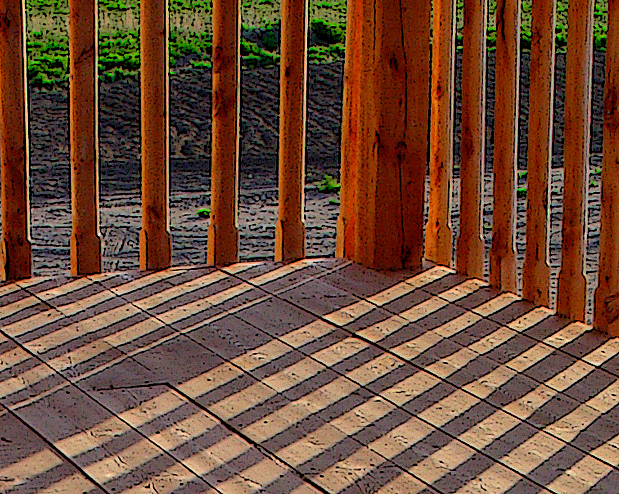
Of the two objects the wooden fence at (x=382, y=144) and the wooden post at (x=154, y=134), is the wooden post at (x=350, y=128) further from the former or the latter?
the wooden post at (x=154, y=134)

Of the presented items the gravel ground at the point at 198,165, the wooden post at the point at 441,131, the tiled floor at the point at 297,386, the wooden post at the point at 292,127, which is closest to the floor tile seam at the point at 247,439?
the tiled floor at the point at 297,386

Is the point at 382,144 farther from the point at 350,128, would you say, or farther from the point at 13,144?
the point at 13,144

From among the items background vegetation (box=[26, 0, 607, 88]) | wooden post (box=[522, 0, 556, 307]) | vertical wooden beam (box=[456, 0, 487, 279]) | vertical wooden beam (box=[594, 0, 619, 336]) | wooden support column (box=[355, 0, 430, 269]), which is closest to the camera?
vertical wooden beam (box=[594, 0, 619, 336])

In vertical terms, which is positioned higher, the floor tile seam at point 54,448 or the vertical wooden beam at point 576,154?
the vertical wooden beam at point 576,154

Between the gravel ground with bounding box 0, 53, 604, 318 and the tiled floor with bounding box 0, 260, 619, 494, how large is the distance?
1.41m

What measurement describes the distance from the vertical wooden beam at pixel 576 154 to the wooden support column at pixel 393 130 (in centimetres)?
55

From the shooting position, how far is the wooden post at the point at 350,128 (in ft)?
10.9

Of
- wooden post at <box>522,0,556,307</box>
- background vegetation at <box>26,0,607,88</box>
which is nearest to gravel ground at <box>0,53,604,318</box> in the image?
background vegetation at <box>26,0,607,88</box>

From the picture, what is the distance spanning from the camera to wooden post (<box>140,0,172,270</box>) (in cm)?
315

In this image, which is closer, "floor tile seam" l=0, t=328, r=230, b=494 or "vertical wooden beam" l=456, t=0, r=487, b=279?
"floor tile seam" l=0, t=328, r=230, b=494

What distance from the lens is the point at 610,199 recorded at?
281 centimetres

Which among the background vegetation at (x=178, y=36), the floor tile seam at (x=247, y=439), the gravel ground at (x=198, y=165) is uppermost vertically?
the background vegetation at (x=178, y=36)

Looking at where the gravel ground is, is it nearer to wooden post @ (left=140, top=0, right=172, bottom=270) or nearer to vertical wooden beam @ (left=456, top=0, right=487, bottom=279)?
wooden post @ (left=140, top=0, right=172, bottom=270)

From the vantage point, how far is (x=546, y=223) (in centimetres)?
304
